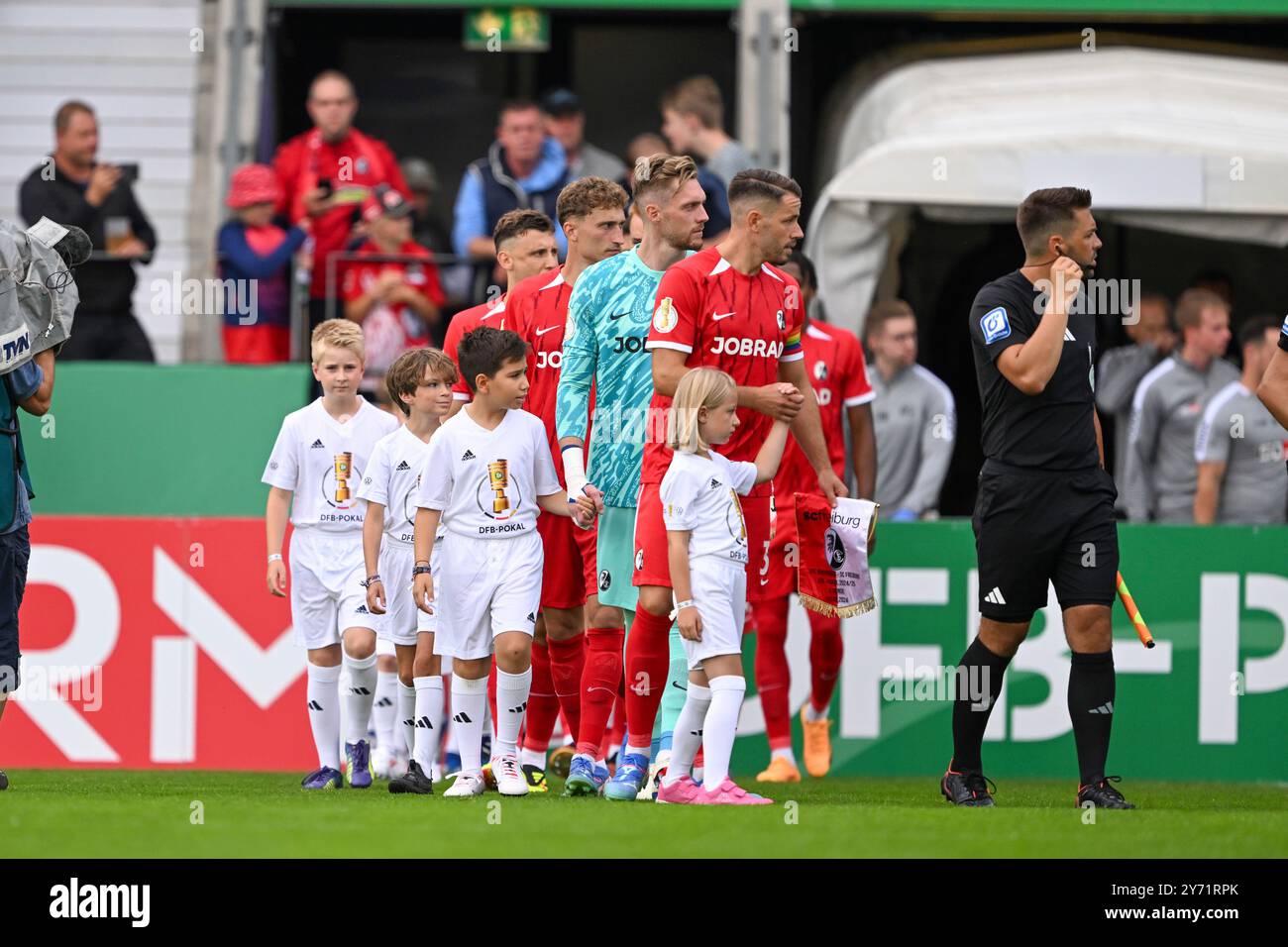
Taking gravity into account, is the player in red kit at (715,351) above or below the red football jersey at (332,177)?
A: below

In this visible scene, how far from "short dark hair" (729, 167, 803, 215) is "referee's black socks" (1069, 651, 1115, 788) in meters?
2.05

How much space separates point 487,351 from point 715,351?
0.89 m

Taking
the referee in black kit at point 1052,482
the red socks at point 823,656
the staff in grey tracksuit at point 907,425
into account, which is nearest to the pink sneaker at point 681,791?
the referee in black kit at point 1052,482

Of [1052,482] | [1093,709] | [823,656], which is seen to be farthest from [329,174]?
[1093,709]

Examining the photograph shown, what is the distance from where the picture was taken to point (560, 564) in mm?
9078

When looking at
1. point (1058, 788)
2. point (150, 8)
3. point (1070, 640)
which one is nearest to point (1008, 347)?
point (1070, 640)

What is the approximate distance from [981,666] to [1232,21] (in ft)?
31.8

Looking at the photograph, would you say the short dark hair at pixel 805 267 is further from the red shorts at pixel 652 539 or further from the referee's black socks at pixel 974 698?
the referee's black socks at pixel 974 698

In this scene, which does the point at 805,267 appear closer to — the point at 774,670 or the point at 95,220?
the point at 774,670

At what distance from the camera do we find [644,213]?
340 inches

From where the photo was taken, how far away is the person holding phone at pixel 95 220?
13.3 meters

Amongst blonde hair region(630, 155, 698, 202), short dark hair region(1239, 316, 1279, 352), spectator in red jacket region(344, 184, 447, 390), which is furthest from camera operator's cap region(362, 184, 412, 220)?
blonde hair region(630, 155, 698, 202)

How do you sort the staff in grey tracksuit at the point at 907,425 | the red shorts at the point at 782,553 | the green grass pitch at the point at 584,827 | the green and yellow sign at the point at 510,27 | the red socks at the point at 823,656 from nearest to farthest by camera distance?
the green grass pitch at the point at 584,827 → the red shorts at the point at 782,553 → the red socks at the point at 823,656 → the staff in grey tracksuit at the point at 907,425 → the green and yellow sign at the point at 510,27

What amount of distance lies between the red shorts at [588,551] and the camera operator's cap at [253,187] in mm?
5121
